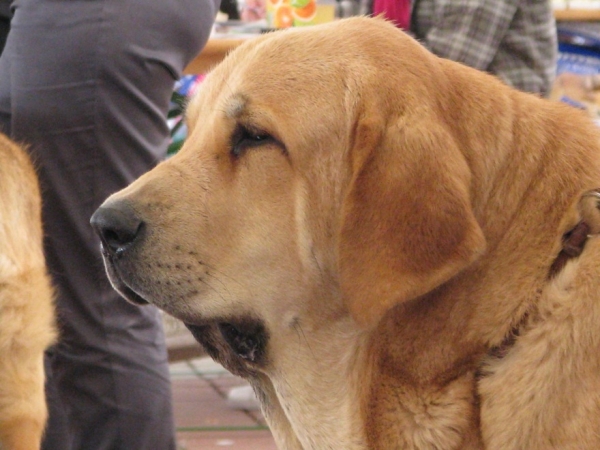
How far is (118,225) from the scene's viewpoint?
2102 mm

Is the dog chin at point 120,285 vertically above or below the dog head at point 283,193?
below

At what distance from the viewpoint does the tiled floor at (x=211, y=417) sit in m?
4.69

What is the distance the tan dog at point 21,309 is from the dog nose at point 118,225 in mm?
404

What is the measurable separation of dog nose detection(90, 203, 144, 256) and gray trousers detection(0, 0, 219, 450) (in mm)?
783

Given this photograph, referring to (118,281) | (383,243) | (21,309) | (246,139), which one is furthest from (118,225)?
(383,243)

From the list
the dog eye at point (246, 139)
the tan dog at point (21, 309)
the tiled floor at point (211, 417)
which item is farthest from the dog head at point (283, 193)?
the tiled floor at point (211, 417)

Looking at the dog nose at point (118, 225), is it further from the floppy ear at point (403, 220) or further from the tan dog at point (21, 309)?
the floppy ear at point (403, 220)

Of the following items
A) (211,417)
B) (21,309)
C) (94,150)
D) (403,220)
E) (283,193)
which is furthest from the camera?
(211,417)

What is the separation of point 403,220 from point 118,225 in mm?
684

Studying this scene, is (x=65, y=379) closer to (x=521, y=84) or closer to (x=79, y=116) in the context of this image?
(x=79, y=116)

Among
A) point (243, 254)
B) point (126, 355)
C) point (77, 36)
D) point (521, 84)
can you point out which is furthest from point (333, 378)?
point (521, 84)

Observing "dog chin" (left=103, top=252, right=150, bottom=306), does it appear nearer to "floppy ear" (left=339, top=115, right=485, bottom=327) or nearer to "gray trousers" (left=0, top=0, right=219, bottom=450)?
"floppy ear" (left=339, top=115, right=485, bottom=327)

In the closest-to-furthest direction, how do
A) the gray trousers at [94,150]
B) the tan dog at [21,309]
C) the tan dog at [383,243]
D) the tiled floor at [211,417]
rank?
the tan dog at [383,243], the tan dog at [21,309], the gray trousers at [94,150], the tiled floor at [211,417]

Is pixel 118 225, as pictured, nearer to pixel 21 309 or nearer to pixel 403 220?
pixel 21 309
